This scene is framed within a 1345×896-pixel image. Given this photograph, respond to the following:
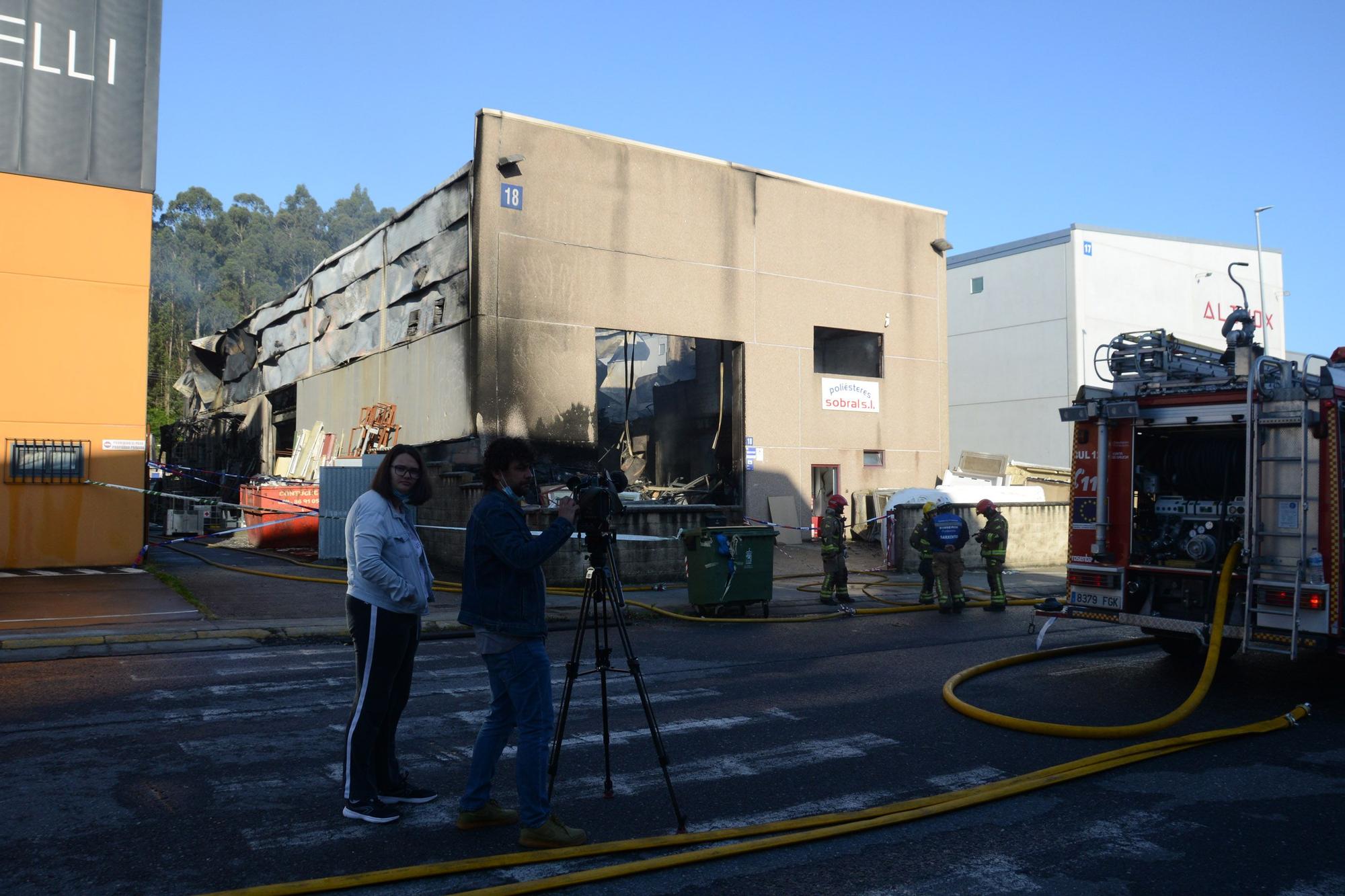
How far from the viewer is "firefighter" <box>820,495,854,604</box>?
14.6 m

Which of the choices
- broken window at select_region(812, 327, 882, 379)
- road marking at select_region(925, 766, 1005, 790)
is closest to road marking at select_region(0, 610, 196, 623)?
road marking at select_region(925, 766, 1005, 790)

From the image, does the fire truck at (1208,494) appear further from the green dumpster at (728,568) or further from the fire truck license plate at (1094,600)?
the green dumpster at (728,568)

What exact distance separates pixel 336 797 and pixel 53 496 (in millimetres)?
13215

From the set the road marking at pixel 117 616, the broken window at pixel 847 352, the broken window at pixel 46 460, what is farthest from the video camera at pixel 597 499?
the broken window at pixel 847 352

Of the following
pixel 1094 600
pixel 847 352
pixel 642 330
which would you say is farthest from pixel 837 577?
pixel 847 352

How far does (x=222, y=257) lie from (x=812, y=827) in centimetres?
10923

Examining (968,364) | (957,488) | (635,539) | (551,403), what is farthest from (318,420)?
(968,364)

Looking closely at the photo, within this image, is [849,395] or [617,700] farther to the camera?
[849,395]

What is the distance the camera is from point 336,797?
215 inches

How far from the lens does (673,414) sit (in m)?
27.6

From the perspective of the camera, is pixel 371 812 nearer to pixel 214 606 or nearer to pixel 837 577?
pixel 214 606

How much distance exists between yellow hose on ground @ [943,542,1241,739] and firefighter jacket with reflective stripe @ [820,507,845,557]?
516 cm

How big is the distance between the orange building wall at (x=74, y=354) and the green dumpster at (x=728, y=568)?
9.46 m

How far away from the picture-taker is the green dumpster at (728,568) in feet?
44.0
